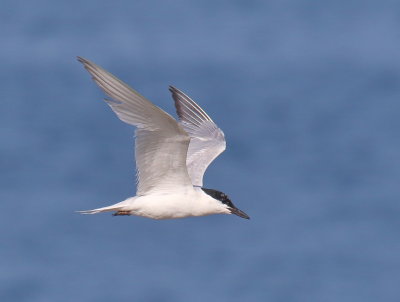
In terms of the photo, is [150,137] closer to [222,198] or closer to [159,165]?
[159,165]

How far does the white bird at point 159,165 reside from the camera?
9.67 m

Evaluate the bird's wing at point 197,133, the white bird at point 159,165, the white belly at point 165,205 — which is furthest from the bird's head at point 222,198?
the bird's wing at point 197,133

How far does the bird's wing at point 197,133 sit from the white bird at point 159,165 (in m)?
0.02

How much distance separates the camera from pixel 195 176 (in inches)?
458

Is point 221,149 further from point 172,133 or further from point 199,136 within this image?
point 172,133

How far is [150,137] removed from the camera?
398 inches

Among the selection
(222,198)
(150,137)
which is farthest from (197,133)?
(150,137)

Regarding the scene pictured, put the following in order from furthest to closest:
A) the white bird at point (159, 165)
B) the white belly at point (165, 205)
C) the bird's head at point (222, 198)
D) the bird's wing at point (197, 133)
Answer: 1. the bird's wing at point (197, 133)
2. the bird's head at point (222, 198)
3. the white belly at point (165, 205)
4. the white bird at point (159, 165)

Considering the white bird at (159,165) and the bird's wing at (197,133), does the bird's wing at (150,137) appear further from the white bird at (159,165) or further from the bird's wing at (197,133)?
the bird's wing at (197,133)

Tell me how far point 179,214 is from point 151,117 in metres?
1.12

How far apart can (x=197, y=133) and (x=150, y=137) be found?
223 centimetres

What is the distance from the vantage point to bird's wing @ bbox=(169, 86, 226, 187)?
11.9 m

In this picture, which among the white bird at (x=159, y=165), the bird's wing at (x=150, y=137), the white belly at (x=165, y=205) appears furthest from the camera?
the white belly at (x=165, y=205)

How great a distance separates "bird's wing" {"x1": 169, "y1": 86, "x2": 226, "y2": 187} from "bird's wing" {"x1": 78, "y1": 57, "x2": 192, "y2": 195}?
119 centimetres
